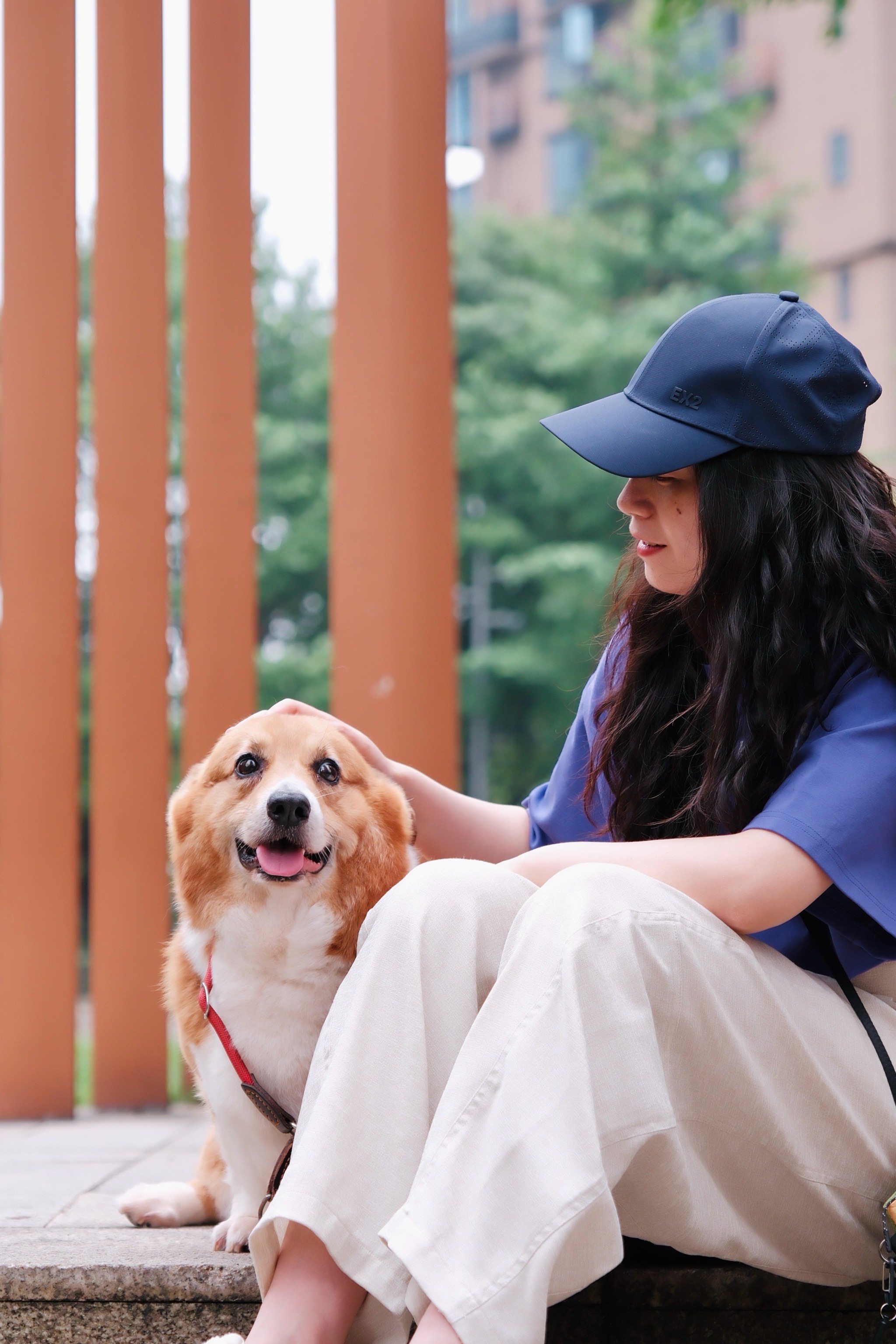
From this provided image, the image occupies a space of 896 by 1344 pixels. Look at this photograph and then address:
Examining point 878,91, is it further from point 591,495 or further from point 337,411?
point 337,411

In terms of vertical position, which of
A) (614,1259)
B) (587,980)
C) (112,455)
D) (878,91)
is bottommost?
(614,1259)

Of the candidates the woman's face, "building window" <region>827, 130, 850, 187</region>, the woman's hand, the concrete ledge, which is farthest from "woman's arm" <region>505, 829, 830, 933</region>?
A: "building window" <region>827, 130, 850, 187</region>

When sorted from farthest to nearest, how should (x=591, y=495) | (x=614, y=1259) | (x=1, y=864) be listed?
(x=591, y=495), (x=1, y=864), (x=614, y=1259)

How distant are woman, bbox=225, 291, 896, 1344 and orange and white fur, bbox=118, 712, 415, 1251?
14.3 inches

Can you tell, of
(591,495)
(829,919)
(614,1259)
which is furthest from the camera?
(591,495)

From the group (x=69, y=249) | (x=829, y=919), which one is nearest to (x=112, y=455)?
(x=69, y=249)

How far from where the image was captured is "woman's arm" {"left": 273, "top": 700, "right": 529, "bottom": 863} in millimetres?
1799

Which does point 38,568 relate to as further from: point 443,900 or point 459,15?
point 459,15

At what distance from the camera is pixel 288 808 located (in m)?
1.67

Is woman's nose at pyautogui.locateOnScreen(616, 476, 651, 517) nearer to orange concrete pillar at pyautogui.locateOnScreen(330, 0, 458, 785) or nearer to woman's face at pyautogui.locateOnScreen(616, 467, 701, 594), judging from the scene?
woman's face at pyautogui.locateOnScreen(616, 467, 701, 594)

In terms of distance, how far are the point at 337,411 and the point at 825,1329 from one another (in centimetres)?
237

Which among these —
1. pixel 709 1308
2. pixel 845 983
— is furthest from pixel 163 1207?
pixel 845 983

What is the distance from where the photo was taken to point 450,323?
313 centimetres

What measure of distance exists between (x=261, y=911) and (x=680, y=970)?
69cm
